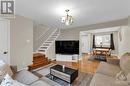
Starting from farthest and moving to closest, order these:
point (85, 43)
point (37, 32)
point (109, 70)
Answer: point (85, 43) → point (37, 32) → point (109, 70)

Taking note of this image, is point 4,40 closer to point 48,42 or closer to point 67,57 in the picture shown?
point 48,42

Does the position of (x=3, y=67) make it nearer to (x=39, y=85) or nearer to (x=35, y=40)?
(x=39, y=85)

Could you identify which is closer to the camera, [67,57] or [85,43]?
[67,57]

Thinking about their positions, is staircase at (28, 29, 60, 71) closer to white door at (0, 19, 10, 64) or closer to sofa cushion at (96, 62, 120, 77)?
white door at (0, 19, 10, 64)

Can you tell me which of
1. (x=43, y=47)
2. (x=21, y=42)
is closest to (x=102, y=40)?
(x=43, y=47)

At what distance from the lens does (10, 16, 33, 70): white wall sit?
4.05 metres

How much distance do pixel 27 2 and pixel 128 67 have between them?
3.10m

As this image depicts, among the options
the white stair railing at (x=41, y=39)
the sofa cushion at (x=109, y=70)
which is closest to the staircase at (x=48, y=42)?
the white stair railing at (x=41, y=39)

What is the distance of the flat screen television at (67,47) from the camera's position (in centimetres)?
657

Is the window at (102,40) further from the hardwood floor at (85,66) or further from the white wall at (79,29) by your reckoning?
the hardwood floor at (85,66)

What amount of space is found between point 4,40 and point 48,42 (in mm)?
3333

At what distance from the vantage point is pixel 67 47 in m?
6.77

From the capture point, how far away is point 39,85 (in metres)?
2.00

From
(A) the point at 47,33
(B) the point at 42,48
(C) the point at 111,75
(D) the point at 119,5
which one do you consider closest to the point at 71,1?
(D) the point at 119,5
